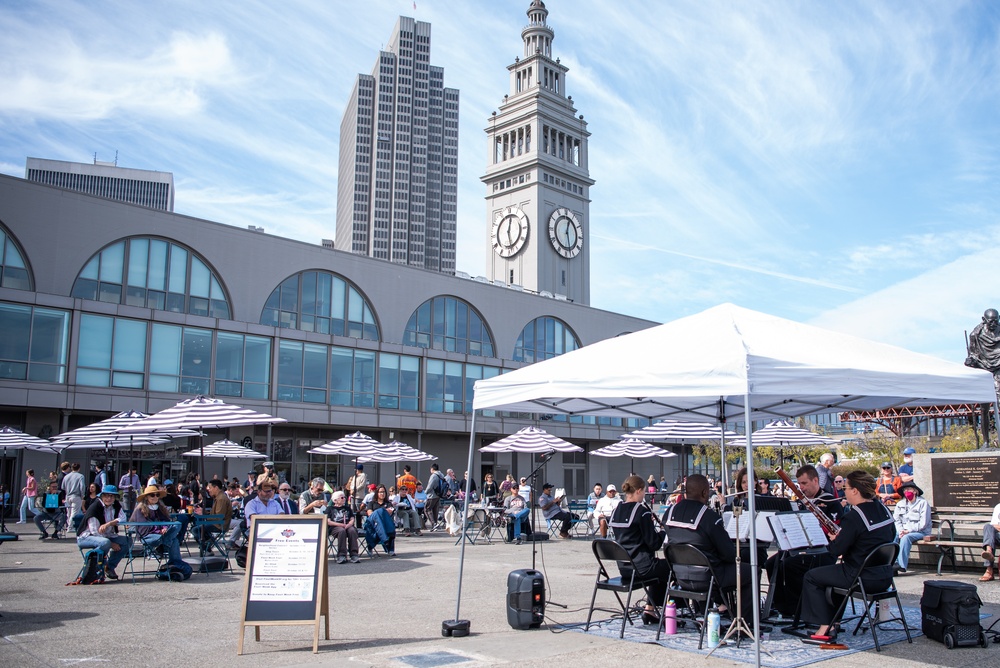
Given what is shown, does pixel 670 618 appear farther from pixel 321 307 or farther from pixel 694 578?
pixel 321 307

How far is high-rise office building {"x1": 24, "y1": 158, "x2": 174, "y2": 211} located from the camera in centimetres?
17525

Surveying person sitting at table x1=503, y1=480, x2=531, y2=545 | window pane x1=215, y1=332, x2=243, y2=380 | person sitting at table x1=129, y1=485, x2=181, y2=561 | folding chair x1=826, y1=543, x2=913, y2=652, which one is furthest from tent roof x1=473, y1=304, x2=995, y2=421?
window pane x1=215, y1=332, x2=243, y2=380

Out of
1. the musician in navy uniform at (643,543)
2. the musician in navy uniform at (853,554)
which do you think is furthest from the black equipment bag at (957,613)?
the musician in navy uniform at (643,543)

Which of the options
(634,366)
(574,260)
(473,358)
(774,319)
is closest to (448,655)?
(634,366)

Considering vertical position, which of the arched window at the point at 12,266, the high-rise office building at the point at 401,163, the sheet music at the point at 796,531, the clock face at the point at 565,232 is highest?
the high-rise office building at the point at 401,163

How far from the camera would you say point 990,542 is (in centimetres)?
1104

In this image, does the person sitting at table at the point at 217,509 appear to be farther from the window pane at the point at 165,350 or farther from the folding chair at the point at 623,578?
the window pane at the point at 165,350

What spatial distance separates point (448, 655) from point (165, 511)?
749 cm

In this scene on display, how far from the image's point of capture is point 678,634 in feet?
25.2

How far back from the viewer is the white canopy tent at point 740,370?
660cm

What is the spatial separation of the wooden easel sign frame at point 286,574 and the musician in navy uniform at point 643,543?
8.97 feet

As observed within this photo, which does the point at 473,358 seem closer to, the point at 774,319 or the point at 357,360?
the point at 357,360

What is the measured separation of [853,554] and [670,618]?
1.69 meters

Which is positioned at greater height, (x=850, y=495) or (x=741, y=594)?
(x=850, y=495)
